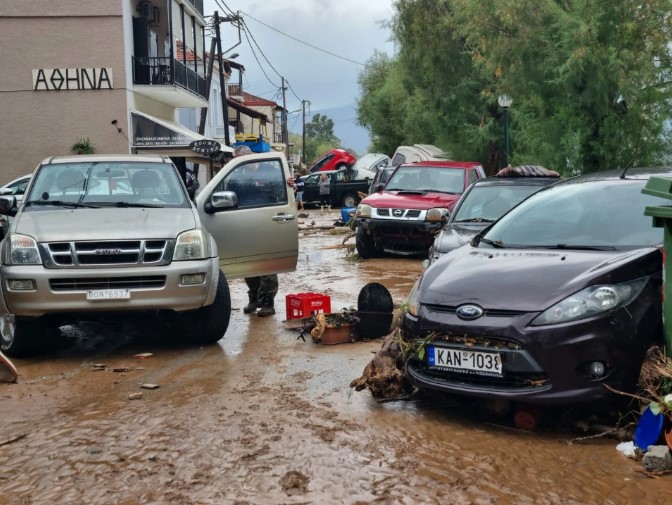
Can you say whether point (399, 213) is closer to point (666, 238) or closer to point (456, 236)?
point (456, 236)

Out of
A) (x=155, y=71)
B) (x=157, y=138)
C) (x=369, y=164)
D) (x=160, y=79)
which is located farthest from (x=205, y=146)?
(x=369, y=164)

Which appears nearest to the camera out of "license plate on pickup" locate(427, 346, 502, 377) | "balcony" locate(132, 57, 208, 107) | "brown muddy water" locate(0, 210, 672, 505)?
"brown muddy water" locate(0, 210, 672, 505)

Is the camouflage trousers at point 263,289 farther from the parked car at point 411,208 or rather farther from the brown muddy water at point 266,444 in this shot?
the parked car at point 411,208

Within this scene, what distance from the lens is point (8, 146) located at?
2577 cm

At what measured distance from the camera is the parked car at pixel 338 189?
36.2m

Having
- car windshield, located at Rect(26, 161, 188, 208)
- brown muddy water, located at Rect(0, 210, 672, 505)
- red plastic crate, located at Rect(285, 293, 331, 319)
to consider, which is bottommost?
brown muddy water, located at Rect(0, 210, 672, 505)

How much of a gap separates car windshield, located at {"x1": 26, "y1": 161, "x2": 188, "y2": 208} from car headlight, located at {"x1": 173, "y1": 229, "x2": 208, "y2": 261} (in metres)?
0.81

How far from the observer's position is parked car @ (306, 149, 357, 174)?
4231cm

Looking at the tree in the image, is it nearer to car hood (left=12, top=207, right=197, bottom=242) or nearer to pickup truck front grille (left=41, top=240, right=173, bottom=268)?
car hood (left=12, top=207, right=197, bottom=242)

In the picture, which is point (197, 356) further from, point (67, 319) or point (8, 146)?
point (8, 146)

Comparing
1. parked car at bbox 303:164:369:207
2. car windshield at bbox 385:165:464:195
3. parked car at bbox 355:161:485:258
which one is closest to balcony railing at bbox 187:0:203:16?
parked car at bbox 303:164:369:207

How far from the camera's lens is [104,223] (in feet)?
24.3

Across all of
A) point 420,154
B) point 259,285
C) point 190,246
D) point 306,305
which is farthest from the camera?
point 420,154

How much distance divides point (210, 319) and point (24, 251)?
5.63ft
